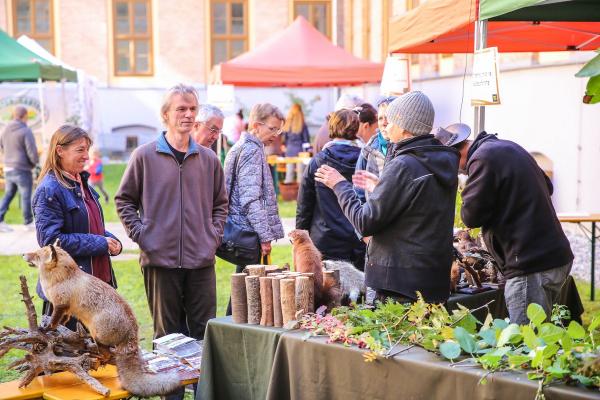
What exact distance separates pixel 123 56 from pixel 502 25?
23.2m

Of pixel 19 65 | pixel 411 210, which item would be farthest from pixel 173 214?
pixel 19 65

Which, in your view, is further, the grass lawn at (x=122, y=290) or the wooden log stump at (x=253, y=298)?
the grass lawn at (x=122, y=290)

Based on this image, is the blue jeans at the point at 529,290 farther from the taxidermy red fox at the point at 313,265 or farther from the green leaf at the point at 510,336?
the green leaf at the point at 510,336

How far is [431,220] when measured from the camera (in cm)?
344

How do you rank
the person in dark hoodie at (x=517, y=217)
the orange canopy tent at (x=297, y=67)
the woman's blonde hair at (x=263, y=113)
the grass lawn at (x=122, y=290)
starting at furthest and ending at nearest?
1. the orange canopy tent at (x=297, y=67)
2. the grass lawn at (x=122, y=290)
3. the woman's blonde hair at (x=263, y=113)
4. the person in dark hoodie at (x=517, y=217)

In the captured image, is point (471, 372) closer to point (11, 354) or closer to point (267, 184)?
point (267, 184)

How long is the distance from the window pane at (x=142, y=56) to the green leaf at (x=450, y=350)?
2632 cm

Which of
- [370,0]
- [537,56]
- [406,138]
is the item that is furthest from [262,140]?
[370,0]

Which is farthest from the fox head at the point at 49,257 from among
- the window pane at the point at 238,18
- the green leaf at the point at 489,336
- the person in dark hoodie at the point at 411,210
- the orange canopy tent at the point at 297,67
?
the window pane at the point at 238,18

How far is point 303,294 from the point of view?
3346 mm

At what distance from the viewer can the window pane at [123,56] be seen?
2802 cm

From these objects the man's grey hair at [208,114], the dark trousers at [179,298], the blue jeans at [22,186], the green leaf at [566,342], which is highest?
the man's grey hair at [208,114]

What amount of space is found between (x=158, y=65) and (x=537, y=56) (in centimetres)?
1867

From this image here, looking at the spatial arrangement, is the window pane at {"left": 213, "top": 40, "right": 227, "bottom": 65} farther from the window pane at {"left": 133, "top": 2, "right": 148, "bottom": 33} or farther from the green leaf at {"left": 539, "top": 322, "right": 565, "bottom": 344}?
the green leaf at {"left": 539, "top": 322, "right": 565, "bottom": 344}
